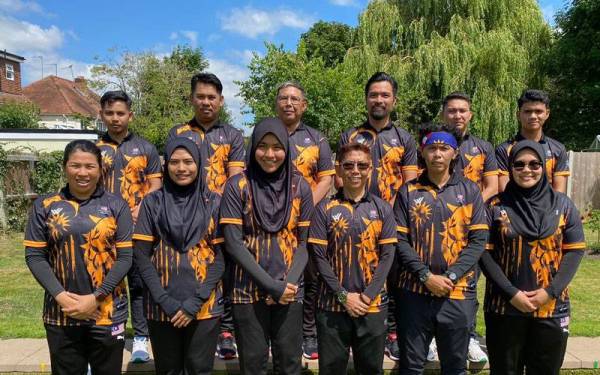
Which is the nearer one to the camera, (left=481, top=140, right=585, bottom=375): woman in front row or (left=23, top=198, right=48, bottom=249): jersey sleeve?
(left=23, top=198, right=48, bottom=249): jersey sleeve

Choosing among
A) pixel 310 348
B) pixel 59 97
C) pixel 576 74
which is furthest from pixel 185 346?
pixel 59 97

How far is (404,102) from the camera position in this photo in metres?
16.0

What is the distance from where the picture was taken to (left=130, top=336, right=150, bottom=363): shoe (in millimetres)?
4180

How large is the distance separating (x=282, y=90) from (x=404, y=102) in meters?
12.3

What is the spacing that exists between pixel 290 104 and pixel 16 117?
27.7 meters

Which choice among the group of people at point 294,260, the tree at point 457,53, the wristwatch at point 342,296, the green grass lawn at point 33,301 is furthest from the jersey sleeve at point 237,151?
the tree at point 457,53

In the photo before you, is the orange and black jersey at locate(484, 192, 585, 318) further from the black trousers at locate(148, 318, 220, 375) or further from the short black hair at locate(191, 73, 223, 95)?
the short black hair at locate(191, 73, 223, 95)

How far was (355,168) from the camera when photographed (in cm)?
329

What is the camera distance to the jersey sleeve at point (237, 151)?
4.29 m

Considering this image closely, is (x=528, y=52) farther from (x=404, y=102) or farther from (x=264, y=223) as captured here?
(x=264, y=223)

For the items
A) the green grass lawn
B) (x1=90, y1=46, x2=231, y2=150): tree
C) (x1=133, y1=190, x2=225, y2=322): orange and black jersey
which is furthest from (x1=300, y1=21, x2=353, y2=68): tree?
(x1=133, y1=190, x2=225, y2=322): orange and black jersey

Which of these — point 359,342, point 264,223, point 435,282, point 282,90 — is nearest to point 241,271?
point 264,223

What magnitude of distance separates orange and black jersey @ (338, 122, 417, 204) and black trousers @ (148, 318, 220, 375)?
74.4 inches

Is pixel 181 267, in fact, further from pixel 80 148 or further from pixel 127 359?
pixel 127 359
